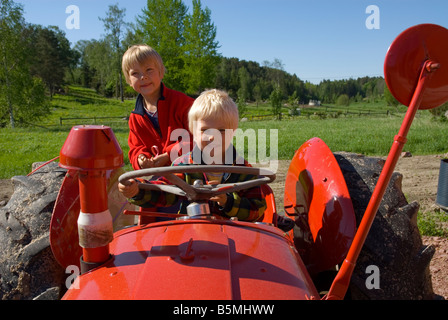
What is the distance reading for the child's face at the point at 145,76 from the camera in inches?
122

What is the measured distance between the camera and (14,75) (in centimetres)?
2238

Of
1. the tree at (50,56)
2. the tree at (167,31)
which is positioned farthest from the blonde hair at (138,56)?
the tree at (50,56)

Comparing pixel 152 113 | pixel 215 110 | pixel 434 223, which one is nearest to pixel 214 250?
pixel 215 110

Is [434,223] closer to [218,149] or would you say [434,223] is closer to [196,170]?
[218,149]

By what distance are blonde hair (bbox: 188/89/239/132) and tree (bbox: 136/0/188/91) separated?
28540 millimetres

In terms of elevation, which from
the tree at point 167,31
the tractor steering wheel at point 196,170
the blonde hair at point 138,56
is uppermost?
the tree at point 167,31

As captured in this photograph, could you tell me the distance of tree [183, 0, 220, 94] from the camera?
30812mm

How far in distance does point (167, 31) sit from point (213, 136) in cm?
3022

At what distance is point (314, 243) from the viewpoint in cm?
230

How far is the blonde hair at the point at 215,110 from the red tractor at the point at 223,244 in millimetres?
415

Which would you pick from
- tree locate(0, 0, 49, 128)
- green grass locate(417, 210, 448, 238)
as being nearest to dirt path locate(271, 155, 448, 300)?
green grass locate(417, 210, 448, 238)

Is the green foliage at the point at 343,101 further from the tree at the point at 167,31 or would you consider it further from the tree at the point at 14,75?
the tree at the point at 14,75
